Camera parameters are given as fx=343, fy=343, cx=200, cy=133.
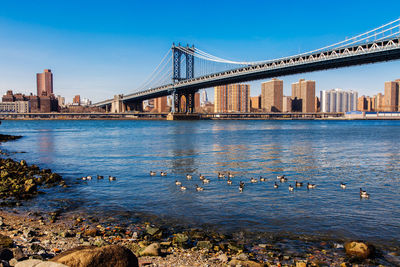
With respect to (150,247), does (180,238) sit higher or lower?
lower

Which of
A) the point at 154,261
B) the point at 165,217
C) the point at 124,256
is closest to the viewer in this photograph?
the point at 124,256

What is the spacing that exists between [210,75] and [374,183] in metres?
87.8

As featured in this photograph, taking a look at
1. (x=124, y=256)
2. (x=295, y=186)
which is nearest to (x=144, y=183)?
(x=295, y=186)

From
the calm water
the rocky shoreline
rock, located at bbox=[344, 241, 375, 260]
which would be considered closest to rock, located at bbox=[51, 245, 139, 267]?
the rocky shoreline

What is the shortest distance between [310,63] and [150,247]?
70218 mm

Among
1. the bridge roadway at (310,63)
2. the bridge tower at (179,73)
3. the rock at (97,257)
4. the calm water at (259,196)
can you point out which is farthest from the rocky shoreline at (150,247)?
the bridge tower at (179,73)

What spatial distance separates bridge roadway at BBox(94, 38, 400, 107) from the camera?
6109 cm

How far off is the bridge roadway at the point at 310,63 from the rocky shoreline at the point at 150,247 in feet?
196

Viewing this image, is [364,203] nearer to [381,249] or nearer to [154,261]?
[381,249]

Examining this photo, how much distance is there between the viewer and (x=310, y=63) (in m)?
71.2

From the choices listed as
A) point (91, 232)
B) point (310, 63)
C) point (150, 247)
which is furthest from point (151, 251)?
point (310, 63)

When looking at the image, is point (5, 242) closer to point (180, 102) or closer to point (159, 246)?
point (159, 246)

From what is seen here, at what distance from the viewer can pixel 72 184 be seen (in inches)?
613

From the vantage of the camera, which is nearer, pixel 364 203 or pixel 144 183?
pixel 364 203
